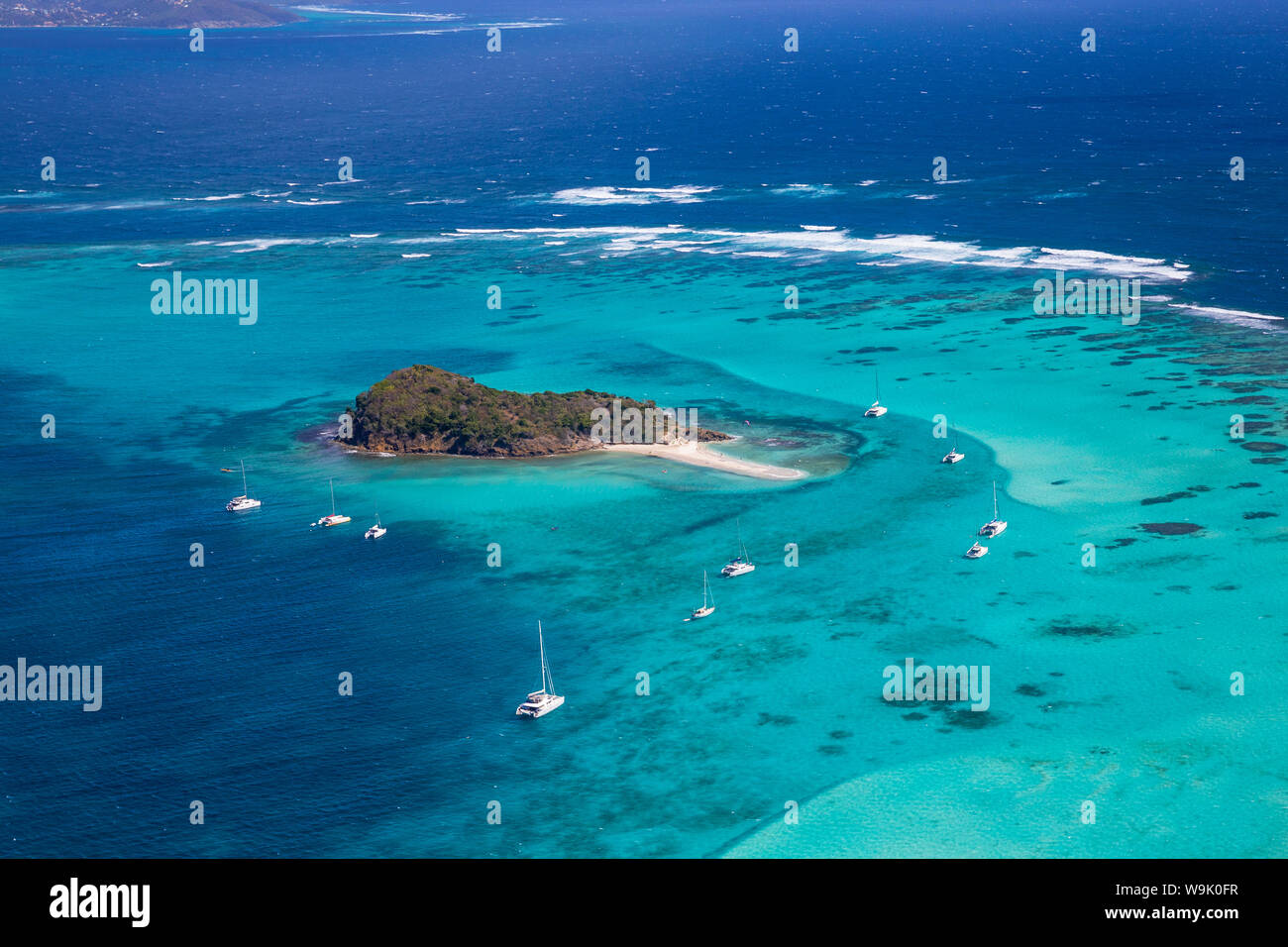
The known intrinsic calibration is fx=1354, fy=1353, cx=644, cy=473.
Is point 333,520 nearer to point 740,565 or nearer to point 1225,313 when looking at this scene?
point 740,565

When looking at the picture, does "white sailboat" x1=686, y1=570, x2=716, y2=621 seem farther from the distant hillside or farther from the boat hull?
the distant hillside

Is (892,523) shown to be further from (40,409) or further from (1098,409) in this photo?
(40,409)

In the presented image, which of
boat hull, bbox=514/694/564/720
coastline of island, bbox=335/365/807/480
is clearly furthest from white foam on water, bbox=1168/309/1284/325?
boat hull, bbox=514/694/564/720

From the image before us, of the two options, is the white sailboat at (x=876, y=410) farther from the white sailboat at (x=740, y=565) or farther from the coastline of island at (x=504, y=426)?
the white sailboat at (x=740, y=565)

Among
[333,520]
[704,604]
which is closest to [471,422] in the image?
[333,520]

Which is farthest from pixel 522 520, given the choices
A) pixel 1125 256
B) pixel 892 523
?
pixel 1125 256
